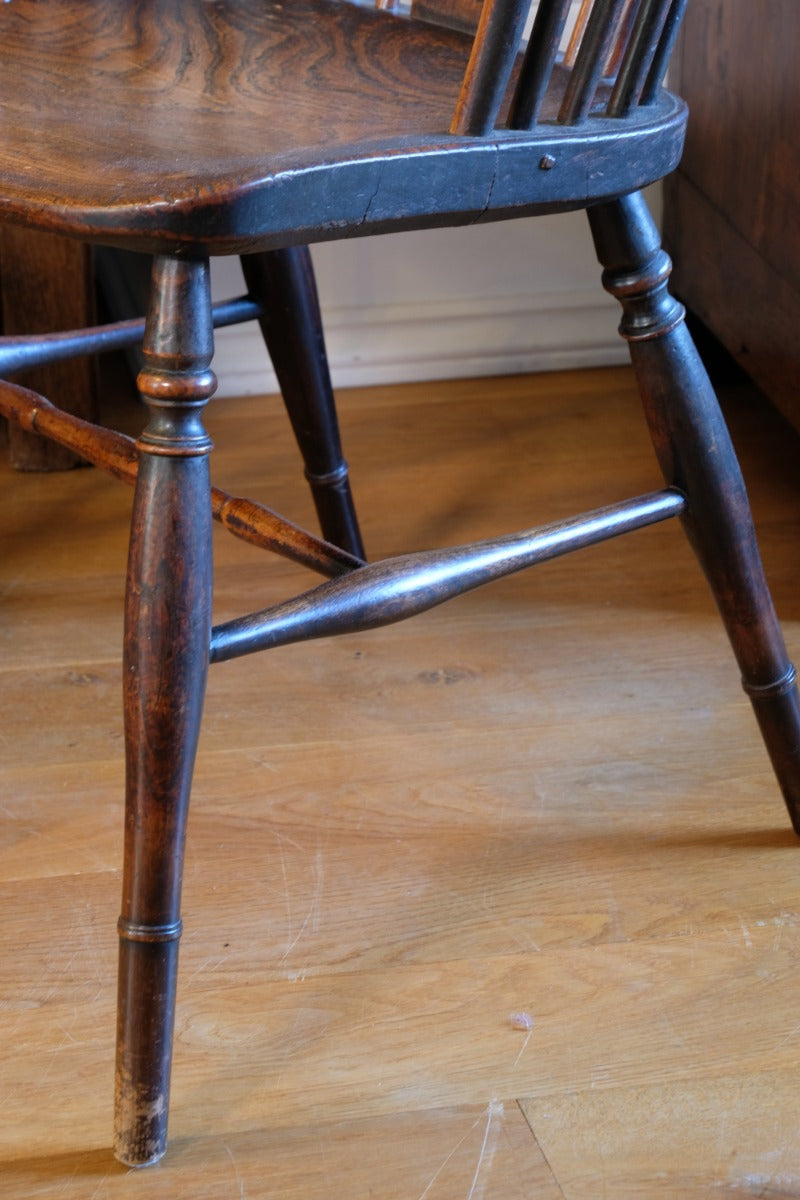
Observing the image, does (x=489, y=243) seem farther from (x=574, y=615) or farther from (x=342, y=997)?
(x=342, y=997)

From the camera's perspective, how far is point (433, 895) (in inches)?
33.9

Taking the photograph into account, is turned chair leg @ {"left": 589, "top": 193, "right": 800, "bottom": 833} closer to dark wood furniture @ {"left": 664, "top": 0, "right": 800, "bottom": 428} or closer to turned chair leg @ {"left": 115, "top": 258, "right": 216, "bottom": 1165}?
turned chair leg @ {"left": 115, "top": 258, "right": 216, "bottom": 1165}

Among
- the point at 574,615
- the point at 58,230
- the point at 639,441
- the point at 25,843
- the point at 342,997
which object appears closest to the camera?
the point at 58,230

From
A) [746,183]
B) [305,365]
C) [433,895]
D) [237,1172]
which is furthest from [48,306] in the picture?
[237,1172]

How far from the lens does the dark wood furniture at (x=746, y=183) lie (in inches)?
46.8

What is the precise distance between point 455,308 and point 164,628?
1121mm

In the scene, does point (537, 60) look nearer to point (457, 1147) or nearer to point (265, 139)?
point (265, 139)

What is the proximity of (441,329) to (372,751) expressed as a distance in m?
0.82

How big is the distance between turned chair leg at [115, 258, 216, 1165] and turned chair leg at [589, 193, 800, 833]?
10.7 inches

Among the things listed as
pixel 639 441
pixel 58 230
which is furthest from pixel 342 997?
pixel 639 441

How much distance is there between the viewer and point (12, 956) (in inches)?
31.8

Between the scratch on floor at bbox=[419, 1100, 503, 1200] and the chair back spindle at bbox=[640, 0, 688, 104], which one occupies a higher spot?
the chair back spindle at bbox=[640, 0, 688, 104]

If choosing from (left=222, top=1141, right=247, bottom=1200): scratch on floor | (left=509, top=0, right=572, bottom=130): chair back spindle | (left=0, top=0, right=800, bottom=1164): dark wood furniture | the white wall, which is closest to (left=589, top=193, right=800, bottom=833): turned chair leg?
(left=0, top=0, right=800, bottom=1164): dark wood furniture

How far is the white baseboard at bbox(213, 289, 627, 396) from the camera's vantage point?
5.42 ft
